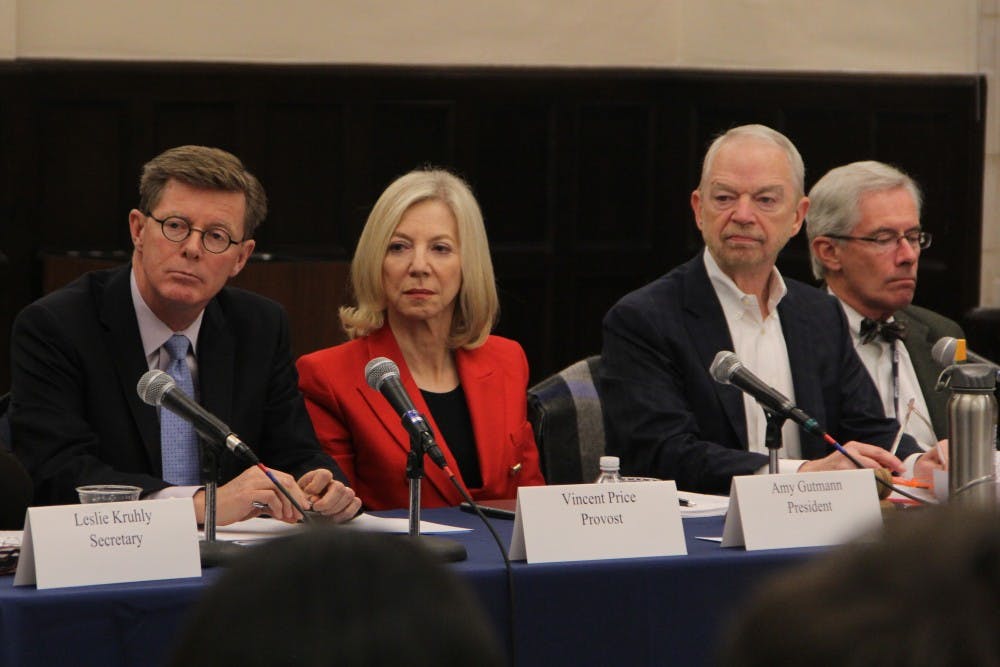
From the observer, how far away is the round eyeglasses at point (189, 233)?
11.3 ft

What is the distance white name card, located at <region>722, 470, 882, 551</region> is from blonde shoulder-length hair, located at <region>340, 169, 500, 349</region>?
118cm

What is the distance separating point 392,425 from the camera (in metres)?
3.70

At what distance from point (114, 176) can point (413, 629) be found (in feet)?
20.3

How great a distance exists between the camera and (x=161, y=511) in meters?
2.47

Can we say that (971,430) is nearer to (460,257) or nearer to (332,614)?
(460,257)

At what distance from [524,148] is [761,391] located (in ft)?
14.7

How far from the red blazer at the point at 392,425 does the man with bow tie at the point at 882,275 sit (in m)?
1.13

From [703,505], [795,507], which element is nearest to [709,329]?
[703,505]

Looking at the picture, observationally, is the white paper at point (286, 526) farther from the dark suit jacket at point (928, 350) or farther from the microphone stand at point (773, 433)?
the dark suit jacket at point (928, 350)

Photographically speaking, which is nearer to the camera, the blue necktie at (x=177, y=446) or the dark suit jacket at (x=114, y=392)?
the dark suit jacket at (x=114, y=392)

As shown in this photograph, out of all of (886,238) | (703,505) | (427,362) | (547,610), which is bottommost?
(547,610)

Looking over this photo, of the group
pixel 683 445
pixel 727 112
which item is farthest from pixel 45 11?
pixel 683 445

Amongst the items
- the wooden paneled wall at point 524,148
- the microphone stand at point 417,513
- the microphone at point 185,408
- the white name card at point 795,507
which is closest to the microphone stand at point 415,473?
the microphone stand at point 417,513

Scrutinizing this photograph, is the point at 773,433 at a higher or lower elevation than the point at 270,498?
higher
